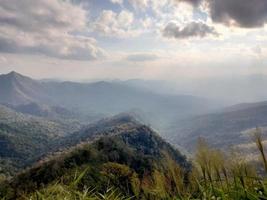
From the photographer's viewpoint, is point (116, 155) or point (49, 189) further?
point (116, 155)

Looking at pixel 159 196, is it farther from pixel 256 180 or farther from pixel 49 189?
pixel 49 189

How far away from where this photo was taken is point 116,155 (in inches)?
5551

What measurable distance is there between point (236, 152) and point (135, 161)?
444 feet

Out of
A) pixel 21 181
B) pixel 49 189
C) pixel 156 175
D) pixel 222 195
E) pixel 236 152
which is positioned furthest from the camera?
pixel 21 181

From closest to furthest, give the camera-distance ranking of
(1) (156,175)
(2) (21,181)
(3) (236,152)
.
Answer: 1. (3) (236,152)
2. (1) (156,175)
3. (2) (21,181)

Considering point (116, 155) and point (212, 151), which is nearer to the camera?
point (212, 151)

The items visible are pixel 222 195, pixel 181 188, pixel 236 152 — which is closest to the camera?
pixel 236 152

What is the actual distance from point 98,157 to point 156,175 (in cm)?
13028

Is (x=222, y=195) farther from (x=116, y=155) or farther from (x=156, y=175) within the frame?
(x=116, y=155)

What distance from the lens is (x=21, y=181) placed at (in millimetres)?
120375

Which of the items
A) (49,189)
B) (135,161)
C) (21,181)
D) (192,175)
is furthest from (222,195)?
(135,161)

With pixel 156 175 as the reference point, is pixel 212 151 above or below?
above

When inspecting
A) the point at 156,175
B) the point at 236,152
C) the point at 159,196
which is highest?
the point at 236,152

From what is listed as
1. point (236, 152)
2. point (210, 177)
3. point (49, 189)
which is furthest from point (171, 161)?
point (49, 189)
